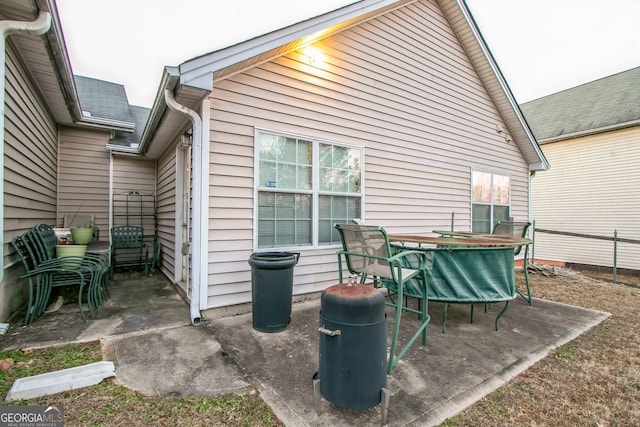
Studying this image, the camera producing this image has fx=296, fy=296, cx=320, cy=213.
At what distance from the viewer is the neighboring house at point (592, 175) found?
9172mm

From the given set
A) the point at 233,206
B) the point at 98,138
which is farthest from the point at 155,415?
the point at 98,138

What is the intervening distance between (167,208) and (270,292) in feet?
11.5

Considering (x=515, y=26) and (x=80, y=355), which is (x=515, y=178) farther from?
(x=80, y=355)

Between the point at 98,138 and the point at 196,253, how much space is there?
16.5ft

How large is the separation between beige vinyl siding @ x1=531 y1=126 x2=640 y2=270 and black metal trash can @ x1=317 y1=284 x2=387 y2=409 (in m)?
11.6

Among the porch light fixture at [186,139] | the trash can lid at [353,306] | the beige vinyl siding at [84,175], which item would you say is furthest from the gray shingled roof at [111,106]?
the trash can lid at [353,306]

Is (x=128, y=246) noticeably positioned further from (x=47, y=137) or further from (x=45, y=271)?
(x=45, y=271)

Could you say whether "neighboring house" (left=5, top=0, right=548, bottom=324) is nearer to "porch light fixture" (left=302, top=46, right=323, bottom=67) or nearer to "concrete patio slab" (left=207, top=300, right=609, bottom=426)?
"porch light fixture" (left=302, top=46, right=323, bottom=67)

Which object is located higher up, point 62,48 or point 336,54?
point 336,54

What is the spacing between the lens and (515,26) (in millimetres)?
10305

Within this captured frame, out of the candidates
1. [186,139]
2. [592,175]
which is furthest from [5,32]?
[592,175]

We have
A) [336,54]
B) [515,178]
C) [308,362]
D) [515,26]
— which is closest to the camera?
[308,362]

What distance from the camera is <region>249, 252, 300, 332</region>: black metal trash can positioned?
3.09m

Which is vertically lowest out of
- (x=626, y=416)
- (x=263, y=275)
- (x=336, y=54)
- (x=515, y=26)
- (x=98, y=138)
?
(x=626, y=416)
